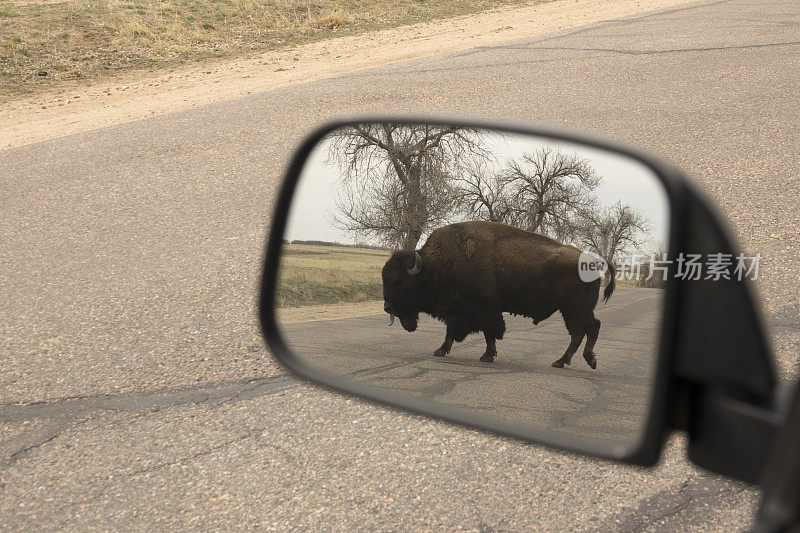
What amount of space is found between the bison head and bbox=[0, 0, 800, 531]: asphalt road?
1.32 meters

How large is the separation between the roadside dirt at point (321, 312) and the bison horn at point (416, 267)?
222mm

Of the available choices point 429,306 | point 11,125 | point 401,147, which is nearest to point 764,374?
point 429,306

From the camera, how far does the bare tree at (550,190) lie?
171 cm

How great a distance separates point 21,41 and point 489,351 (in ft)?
67.8

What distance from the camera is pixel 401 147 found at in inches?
89.4

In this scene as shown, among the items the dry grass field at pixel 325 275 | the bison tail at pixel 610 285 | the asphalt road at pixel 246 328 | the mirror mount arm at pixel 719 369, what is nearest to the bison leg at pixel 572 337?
the bison tail at pixel 610 285

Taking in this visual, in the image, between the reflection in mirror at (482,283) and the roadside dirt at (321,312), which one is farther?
the roadside dirt at (321,312)

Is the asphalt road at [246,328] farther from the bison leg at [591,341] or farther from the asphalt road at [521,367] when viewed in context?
the bison leg at [591,341]

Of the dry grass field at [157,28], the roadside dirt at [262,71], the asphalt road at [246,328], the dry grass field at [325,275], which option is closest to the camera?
the dry grass field at [325,275]

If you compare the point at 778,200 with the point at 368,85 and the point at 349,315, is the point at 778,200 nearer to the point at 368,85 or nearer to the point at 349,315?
the point at 349,315

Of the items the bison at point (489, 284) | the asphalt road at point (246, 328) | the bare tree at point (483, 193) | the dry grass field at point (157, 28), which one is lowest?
the asphalt road at point (246, 328)

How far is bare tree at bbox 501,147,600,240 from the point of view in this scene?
1.71 metres

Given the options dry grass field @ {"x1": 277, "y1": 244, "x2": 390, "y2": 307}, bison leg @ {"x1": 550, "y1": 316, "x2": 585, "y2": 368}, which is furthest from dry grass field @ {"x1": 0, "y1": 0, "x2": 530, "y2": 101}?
bison leg @ {"x1": 550, "y1": 316, "x2": 585, "y2": 368}

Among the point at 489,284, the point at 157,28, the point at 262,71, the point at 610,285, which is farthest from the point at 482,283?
the point at 157,28
